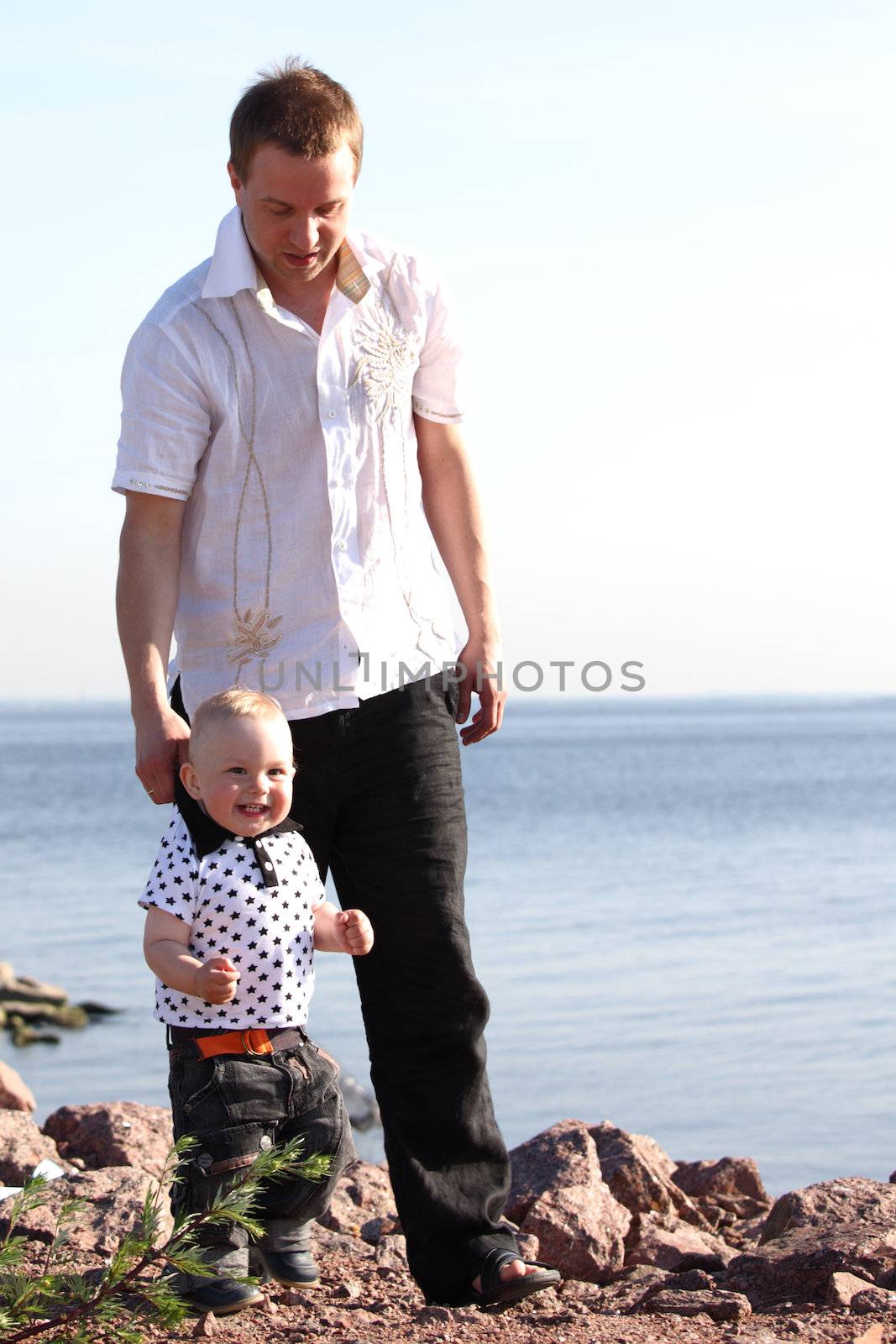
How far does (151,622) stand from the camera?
10.6 feet

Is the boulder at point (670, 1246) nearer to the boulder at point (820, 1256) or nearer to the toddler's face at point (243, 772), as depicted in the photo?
the boulder at point (820, 1256)

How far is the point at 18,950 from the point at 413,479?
12.9 m

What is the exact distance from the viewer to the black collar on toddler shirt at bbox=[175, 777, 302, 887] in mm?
3135

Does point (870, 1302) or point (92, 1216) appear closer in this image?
point (870, 1302)

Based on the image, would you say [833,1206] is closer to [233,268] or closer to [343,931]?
[343,931]

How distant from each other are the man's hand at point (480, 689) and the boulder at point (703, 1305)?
1.25m

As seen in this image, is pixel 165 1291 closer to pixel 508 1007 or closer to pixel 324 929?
pixel 324 929

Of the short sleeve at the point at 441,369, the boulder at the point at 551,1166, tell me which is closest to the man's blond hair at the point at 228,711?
the short sleeve at the point at 441,369

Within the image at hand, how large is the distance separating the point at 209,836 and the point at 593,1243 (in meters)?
1.89

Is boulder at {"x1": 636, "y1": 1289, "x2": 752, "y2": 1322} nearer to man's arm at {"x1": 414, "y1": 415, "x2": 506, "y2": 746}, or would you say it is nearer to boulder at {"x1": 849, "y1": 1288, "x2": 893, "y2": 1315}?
boulder at {"x1": 849, "y1": 1288, "x2": 893, "y2": 1315}

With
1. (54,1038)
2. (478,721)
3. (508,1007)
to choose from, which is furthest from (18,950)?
(478,721)

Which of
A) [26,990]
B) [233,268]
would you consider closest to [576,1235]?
[233,268]

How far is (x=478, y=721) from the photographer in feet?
12.1

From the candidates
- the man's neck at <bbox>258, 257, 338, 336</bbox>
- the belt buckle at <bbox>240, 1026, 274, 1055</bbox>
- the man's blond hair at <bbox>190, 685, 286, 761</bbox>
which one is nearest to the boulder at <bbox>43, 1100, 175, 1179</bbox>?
the belt buckle at <bbox>240, 1026, 274, 1055</bbox>
